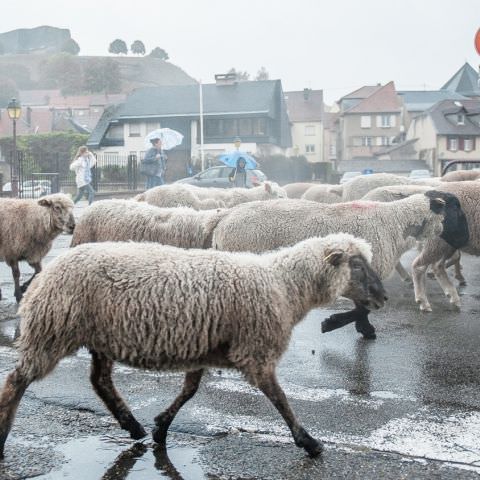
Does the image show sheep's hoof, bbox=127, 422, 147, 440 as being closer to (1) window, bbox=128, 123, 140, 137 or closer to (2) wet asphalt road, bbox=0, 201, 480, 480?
(2) wet asphalt road, bbox=0, 201, 480, 480

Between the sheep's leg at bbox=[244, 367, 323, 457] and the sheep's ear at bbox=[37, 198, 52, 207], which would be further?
the sheep's ear at bbox=[37, 198, 52, 207]

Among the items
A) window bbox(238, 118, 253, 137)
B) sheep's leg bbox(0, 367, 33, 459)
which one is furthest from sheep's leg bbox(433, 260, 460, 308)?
window bbox(238, 118, 253, 137)

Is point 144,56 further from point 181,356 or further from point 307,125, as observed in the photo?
point 181,356

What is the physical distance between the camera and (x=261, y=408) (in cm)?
481

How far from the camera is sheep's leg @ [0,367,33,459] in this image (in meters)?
4.00

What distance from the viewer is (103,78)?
142m

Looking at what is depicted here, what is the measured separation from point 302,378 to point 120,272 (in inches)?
82.5

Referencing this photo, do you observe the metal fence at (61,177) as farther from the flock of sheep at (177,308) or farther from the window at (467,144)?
the window at (467,144)

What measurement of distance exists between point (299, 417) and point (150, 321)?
1333 mm

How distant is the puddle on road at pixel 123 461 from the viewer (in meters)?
3.80

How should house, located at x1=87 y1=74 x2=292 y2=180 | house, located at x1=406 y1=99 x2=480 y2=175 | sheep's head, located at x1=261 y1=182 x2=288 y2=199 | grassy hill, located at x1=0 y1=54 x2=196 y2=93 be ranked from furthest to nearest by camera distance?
grassy hill, located at x1=0 y1=54 x2=196 y2=93 → house, located at x1=406 y1=99 x2=480 y2=175 → house, located at x1=87 y1=74 x2=292 y2=180 → sheep's head, located at x1=261 y1=182 x2=288 y2=199

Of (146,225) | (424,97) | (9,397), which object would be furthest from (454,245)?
(424,97)

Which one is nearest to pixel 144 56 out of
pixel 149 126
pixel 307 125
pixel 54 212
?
pixel 307 125

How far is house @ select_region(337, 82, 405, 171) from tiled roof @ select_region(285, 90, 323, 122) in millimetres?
4663
